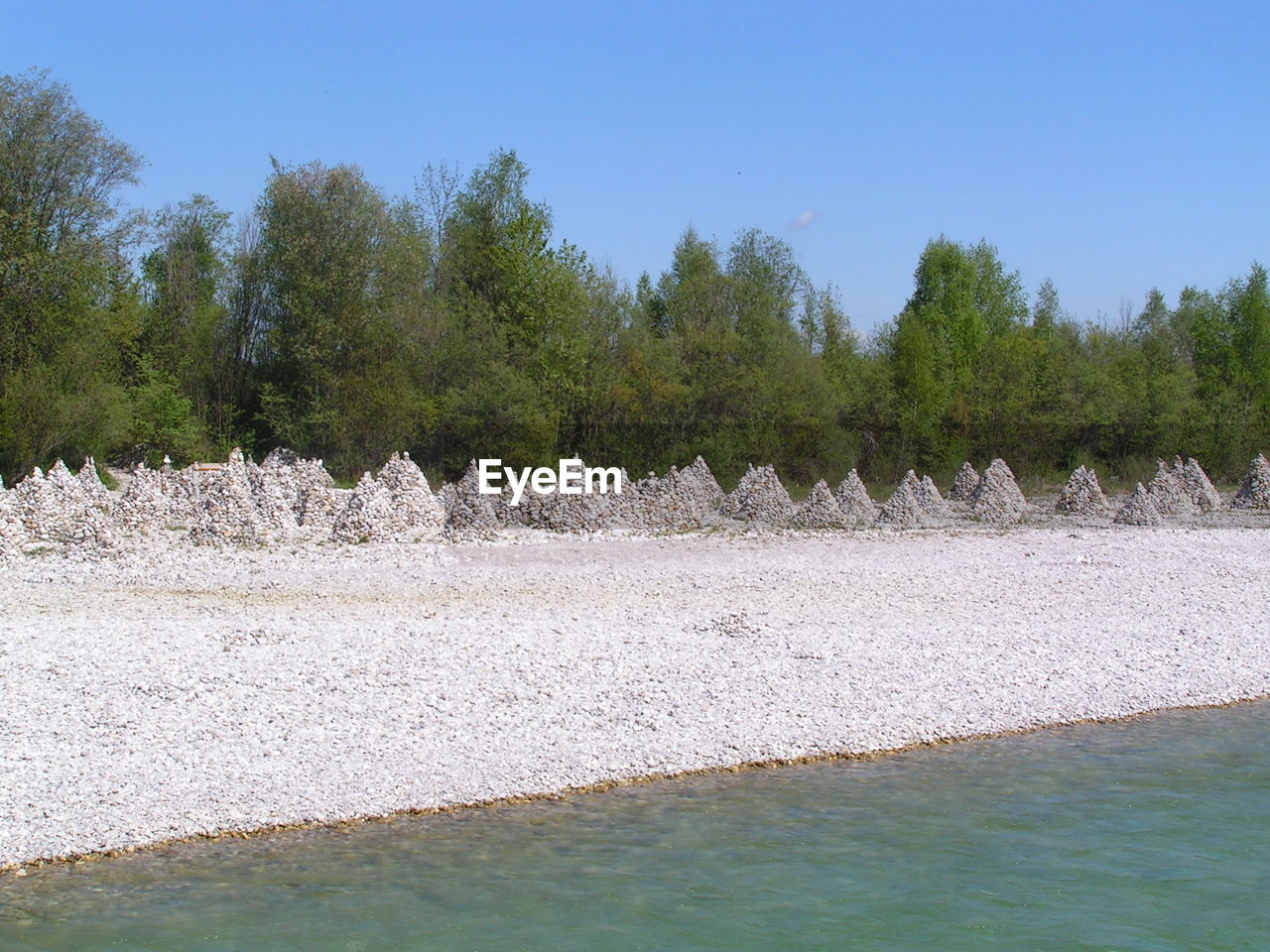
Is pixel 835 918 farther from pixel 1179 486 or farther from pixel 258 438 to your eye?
pixel 258 438

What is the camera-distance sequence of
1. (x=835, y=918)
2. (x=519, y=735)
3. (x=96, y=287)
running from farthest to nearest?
(x=96, y=287) → (x=519, y=735) → (x=835, y=918)

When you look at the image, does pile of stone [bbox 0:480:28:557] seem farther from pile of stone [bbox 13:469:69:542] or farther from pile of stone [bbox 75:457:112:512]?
pile of stone [bbox 75:457:112:512]

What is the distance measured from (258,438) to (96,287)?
17.4 ft

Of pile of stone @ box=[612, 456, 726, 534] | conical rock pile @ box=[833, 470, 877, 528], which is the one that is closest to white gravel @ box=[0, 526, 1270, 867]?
pile of stone @ box=[612, 456, 726, 534]

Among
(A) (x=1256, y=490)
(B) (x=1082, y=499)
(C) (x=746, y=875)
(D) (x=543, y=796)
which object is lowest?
(C) (x=746, y=875)

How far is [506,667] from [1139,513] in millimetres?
15914

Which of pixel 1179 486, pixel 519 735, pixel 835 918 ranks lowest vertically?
pixel 835 918

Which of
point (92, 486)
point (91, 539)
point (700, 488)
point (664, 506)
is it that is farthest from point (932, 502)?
point (92, 486)

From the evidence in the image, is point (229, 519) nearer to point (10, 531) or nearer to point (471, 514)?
point (10, 531)

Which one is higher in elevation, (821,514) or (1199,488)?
(1199,488)

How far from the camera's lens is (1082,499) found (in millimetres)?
23453

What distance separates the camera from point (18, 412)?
23000mm

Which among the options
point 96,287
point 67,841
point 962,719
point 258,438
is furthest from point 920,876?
point 258,438

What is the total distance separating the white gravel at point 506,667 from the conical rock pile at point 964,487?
24.0 ft
